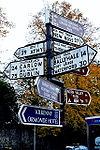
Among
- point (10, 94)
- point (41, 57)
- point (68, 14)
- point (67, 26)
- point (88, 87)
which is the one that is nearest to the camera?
point (41, 57)

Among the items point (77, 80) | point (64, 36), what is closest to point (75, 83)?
point (77, 80)

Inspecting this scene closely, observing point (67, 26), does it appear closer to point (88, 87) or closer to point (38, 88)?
point (38, 88)

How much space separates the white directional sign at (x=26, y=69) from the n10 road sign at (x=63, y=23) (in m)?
0.79

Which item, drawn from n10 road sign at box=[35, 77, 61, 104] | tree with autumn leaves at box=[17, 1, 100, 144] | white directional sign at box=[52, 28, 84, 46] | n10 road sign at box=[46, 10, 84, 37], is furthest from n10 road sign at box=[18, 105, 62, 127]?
tree with autumn leaves at box=[17, 1, 100, 144]

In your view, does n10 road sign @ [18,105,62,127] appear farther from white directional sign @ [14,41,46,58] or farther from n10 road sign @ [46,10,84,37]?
n10 road sign @ [46,10,84,37]

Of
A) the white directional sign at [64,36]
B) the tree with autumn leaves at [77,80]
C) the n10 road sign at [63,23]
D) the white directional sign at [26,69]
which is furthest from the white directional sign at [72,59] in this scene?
the tree with autumn leaves at [77,80]

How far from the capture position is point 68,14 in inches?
691

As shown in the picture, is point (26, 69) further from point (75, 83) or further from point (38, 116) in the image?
point (75, 83)

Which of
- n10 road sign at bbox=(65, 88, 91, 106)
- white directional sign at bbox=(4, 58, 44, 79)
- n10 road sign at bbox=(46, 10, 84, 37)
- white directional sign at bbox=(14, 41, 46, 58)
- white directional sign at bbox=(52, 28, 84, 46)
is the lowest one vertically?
n10 road sign at bbox=(65, 88, 91, 106)

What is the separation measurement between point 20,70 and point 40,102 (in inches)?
490

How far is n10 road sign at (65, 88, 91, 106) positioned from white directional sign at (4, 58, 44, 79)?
61cm

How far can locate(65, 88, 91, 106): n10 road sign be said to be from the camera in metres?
5.48

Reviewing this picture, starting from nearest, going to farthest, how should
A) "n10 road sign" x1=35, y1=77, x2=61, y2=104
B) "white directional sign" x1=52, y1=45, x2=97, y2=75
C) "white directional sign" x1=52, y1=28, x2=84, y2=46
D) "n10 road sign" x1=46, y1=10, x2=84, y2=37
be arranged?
"n10 road sign" x1=35, y1=77, x2=61, y2=104
"white directional sign" x1=52, y1=45, x2=97, y2=75
"n10 road sign" x1=46, y1=10, x2=84, y2=37
"white directional sign" x1=52, y1=28, x2=84, y2=46

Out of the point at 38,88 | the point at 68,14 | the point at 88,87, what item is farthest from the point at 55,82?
the point at 68,14
